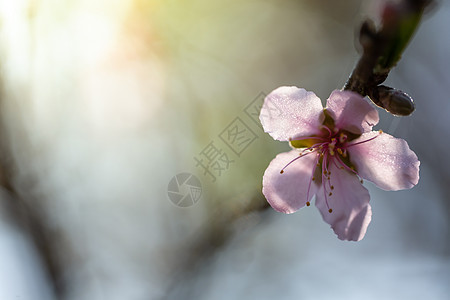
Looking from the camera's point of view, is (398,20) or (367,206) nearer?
(398,20)

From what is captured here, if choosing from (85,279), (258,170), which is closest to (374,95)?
(258,170)

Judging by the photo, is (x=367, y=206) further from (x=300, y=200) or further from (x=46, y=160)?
(x=46, y=160)

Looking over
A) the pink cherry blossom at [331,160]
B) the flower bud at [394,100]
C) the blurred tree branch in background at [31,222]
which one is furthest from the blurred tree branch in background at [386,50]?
the blurred tree branch in background at [31,222]

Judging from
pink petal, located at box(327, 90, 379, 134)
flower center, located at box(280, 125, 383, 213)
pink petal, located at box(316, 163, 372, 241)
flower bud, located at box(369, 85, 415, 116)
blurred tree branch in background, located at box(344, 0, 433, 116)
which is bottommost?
pink petal, located at box(316, 163, 372, 241)

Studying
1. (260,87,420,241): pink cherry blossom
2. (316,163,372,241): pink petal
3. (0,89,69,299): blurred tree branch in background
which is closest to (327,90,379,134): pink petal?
(260,87,420,241): pink cherry blossom

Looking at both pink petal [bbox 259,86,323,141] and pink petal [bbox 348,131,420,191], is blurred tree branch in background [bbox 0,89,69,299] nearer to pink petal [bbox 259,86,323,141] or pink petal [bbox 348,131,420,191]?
pink petal [bbox 259,86,323,141]

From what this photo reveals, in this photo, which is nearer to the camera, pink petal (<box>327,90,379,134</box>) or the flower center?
pink petal (<box>327,90,379,134</box>)

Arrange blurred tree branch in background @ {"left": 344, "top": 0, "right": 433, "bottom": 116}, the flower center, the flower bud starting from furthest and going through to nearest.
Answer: the flower center
the flower bud
blurred tree branch in background @ {"left": 344, "top": 0, "right": 433, "bottom": 116}
